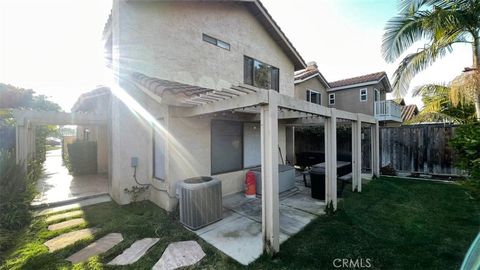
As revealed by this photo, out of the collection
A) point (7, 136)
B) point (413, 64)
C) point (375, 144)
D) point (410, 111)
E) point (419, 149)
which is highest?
point (413, 64)

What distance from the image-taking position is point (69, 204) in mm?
6617

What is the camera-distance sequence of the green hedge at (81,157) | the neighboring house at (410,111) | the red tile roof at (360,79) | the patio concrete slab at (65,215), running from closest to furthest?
1. the patio concrete slab at (65,215)
2. the green hedge at (81,157)
3. the red tile roof at (360,79)
4. the neighboring house at (410,111)

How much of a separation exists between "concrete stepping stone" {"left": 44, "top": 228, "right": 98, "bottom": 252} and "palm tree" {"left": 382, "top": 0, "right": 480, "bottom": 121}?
11799mm

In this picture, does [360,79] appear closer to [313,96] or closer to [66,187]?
[313,96]

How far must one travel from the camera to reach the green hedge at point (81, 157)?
10.9 metres

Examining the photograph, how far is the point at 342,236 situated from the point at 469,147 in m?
2.73

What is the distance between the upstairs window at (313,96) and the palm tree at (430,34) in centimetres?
846

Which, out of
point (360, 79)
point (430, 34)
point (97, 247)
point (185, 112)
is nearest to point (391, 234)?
point (185, 112)

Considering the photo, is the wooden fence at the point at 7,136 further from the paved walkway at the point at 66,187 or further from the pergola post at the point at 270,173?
the pergola post at the point at 270,173

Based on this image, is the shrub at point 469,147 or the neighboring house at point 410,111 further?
the neighboring house at point 410,111

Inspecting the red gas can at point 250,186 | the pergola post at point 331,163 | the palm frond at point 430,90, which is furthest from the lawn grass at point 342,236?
the palm frond at point 430,90

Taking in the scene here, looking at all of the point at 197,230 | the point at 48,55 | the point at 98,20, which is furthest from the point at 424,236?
the point at 48,55

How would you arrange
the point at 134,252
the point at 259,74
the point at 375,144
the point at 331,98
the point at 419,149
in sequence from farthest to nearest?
the point at 331,98 < the point at 419,149 < the point at 259,74 < the point at 375,144 < the point at 134,252

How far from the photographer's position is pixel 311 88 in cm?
1794
